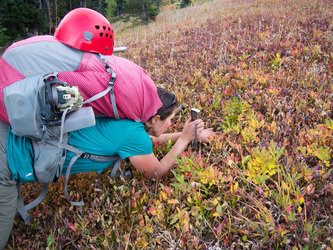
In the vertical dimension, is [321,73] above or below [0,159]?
above

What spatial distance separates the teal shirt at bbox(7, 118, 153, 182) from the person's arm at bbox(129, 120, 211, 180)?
0.09 metres

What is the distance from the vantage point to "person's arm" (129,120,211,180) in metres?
2.54

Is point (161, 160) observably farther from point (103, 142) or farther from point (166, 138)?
point (103, 142)

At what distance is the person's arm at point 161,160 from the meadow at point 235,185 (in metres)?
0.12

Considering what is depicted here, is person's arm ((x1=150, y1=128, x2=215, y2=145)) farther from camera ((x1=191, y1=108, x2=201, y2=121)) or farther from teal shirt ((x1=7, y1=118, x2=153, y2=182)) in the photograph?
teal shirt ((x1=7, y1=118, x2=153, y2=182))

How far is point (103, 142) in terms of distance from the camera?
100.0 inches

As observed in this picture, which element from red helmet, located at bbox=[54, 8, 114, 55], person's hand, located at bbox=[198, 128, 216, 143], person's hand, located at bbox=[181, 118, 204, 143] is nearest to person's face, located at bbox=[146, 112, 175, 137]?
person's hand, located at bbox=[181, 118, 204, 143]

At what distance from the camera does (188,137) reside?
3.01m

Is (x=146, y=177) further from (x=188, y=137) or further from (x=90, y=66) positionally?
(x=90, y=66)

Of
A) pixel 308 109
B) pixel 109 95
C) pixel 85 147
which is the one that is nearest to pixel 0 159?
pixel 85 147

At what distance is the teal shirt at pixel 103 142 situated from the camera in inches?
88.8

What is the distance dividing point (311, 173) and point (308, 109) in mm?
1355

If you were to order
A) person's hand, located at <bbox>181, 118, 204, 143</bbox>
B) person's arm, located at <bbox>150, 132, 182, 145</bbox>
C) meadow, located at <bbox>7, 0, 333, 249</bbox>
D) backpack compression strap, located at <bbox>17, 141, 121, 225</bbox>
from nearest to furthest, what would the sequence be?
meadow, located at <bbox>7, 0, 333, 249</bbox> < backpack compression strap, located at <bbox>17, 141, 121, 225</bbox> < person's hand, located at <bbox>181, 118, 204, 143</bbox> < person's arm, located at <bbox>150, 132, 182, 145</bbox>

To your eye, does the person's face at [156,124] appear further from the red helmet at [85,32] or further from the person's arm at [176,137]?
the red helmet at [85,32]
